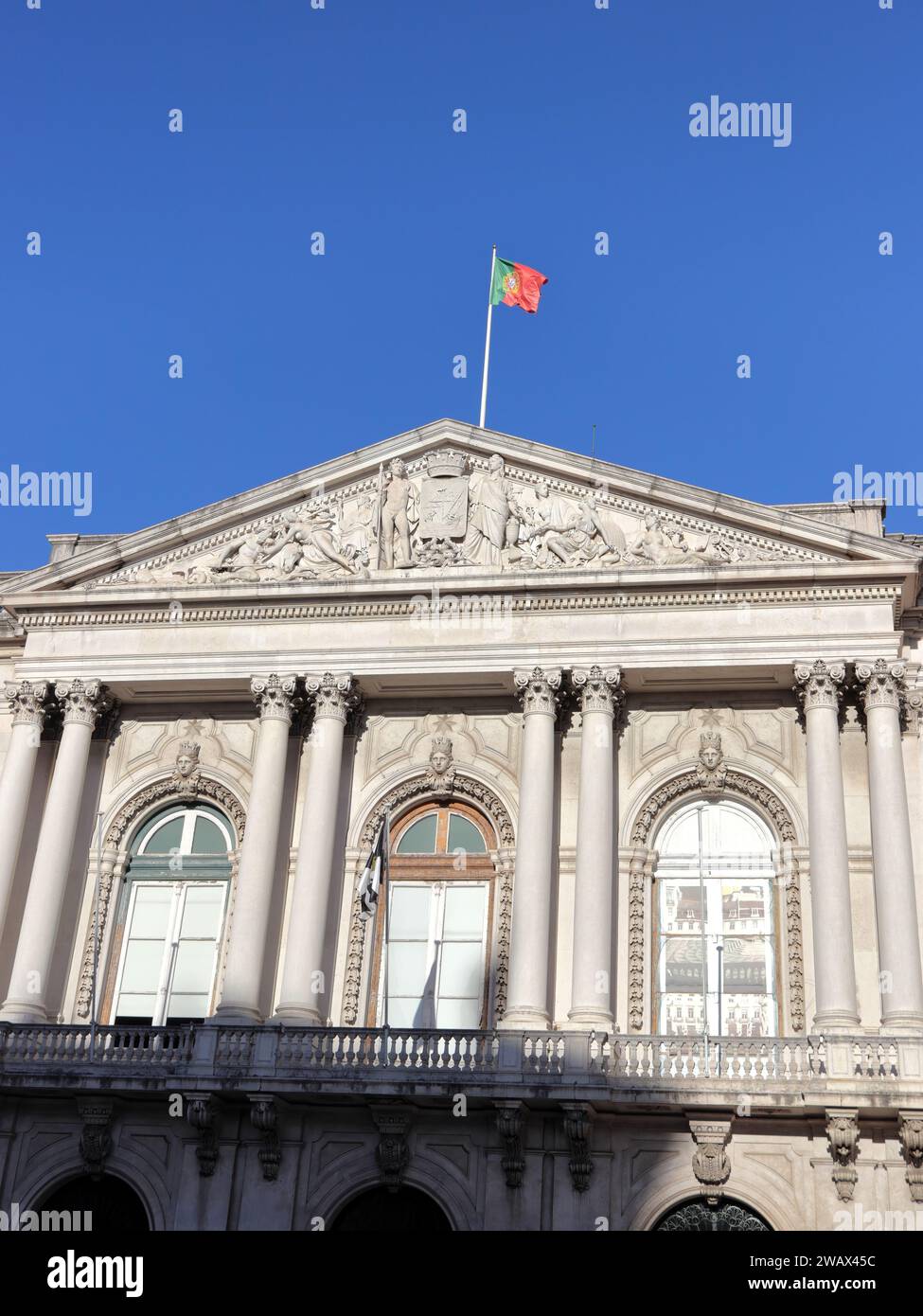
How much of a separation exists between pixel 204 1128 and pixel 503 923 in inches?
216

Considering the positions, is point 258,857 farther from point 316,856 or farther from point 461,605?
point 461,605

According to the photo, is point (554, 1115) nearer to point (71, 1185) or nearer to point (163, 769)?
point (71, 1185)

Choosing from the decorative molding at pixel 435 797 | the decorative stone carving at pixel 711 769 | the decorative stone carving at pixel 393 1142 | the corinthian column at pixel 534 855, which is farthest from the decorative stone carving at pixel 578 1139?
the decorative stone carving at pixel 711 769

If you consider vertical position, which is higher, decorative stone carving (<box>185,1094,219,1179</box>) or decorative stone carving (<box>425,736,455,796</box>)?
decorative stone carving (<box>425,736,455,796</box>)

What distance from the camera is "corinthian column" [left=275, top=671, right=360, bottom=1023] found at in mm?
22719

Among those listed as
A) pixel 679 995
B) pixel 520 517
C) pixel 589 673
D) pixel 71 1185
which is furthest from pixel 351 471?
pixel 71 1185

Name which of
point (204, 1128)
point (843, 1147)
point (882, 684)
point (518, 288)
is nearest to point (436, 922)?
point (204, 1128)

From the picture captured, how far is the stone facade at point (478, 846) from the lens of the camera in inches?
816

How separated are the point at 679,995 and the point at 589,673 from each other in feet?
16.9

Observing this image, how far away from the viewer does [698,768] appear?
2445 cm

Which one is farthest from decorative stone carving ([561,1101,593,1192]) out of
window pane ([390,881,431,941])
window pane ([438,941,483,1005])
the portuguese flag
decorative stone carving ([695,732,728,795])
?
the portuguese flag

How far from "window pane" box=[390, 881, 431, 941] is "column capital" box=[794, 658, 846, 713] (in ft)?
22.2

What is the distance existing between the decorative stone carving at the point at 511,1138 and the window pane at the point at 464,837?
204 inches

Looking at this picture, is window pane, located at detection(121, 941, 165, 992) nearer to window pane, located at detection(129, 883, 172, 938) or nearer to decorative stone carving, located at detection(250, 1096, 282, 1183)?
window pane, located at detection(129, 883, 172, 938)
